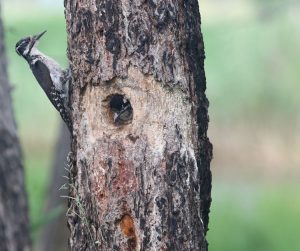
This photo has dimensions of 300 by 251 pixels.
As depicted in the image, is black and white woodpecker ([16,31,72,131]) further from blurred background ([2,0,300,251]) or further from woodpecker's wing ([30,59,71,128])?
blurred background ([2,0,300,251])

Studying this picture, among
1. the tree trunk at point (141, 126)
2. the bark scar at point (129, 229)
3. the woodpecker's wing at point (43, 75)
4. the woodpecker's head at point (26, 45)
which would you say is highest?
the woodpecker's head at point (26, 45)

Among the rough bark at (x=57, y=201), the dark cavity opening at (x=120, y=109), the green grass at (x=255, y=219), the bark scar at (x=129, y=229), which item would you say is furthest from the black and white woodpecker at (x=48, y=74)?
the green grass at (x=255, y=219)

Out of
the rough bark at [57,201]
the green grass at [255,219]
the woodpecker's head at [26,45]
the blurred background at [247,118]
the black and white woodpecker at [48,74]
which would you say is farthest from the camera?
the blurred background at [247,118]

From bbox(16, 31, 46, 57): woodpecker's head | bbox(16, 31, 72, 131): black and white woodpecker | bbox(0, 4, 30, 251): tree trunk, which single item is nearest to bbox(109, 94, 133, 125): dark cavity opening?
bbox(16, 31, 72, 131): black and white woodpecker

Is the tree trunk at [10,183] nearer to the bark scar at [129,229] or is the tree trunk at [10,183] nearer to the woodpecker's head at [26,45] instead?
the woodpecker's head at [26,45]

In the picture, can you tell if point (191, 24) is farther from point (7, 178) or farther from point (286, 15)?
point (286, 15)

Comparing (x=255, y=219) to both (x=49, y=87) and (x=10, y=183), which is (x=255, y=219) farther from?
(x=49, y=87)

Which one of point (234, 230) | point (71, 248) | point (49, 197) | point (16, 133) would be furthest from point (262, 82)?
point (71, 248)
